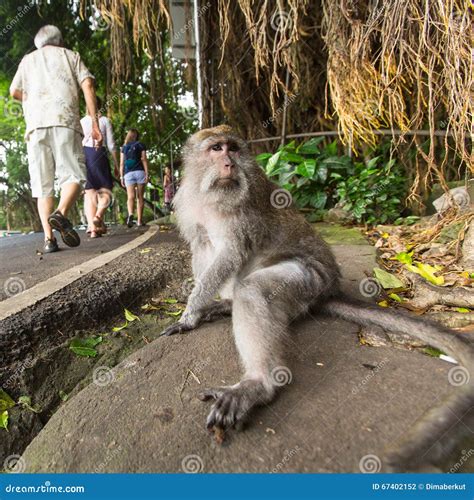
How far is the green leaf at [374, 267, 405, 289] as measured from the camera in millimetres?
2682

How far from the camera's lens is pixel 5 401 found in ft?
5.70

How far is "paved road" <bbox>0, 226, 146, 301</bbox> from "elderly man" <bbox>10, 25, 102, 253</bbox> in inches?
12.6

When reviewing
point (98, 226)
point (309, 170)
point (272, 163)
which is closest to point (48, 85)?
point (98, 226)

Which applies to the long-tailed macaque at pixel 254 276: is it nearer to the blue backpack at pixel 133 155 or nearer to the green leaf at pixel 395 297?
the green leaf at pixel 395 297

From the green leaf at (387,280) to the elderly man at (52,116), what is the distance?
326cm

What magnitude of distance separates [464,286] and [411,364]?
1111 millimetres

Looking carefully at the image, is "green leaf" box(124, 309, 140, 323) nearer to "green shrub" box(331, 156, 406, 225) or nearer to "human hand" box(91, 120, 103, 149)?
"human hand" box(91, 120, 103, 149)

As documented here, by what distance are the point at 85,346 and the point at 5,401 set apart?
A: 47 cm

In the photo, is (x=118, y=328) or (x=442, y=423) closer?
(x=442, y=423)

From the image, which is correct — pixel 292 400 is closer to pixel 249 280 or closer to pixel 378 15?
pixel 249 280

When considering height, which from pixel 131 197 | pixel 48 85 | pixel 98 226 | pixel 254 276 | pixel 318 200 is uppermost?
pixel 48 85

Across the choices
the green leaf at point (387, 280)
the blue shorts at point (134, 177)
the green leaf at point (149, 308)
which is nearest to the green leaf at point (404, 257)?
the green leaf at point (387, 280)

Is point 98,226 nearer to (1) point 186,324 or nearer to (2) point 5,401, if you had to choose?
(1) point 186,324

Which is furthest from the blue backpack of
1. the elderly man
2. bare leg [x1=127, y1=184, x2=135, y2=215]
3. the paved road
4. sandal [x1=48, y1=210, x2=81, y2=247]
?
sandal [x1=48, y1=210, x2=81, y2=247]
